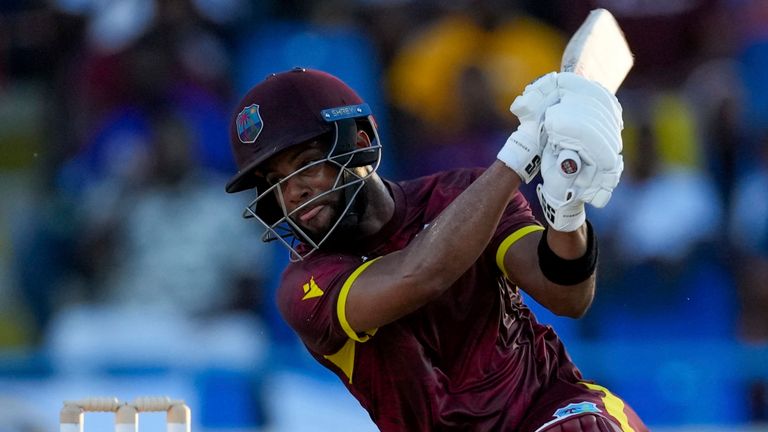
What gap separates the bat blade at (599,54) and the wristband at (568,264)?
1.63 feet

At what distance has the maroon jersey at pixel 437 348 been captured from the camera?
3.61 meters

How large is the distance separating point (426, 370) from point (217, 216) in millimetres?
3710

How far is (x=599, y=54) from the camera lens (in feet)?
12.4

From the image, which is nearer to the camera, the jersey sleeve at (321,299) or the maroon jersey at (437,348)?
the jersey sleeve at (321,299)

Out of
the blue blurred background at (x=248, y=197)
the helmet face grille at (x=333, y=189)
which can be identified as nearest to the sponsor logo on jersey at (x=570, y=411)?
the helmet face grille at (x=333, y=189)

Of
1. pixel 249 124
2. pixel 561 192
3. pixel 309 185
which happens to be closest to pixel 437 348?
pixel 309 185

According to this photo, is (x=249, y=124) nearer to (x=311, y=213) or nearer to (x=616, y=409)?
(x=311, y=213)

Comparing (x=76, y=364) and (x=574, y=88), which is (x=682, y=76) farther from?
(x=574, y=88)

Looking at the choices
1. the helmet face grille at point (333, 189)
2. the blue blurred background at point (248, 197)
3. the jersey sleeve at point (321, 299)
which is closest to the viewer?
the jersey sleeve at point (321, 299)

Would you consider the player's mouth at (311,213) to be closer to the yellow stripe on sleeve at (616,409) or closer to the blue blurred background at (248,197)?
the yellow stripe on sleeve at (616,409)

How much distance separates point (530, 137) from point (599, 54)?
69 cm

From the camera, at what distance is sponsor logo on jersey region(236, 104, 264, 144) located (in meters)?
3.65

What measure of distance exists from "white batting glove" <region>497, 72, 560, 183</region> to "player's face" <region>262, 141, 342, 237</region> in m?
0.62

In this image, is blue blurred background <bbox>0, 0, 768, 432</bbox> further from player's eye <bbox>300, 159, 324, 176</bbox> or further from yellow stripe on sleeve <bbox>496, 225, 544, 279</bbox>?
player's eye <bbox>300, 159, 324, 176</bbox>
